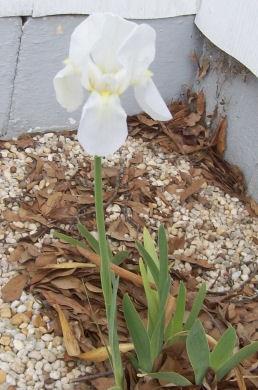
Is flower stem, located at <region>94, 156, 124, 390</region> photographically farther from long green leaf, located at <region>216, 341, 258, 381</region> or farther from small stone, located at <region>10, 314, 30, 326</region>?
small stone, located at <region>10, 314, 30, 326</region>

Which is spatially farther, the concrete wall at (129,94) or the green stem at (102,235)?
the concrete wall at (129,94)

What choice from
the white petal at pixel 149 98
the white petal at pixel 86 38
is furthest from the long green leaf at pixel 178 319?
the white petal at pixel 86 38

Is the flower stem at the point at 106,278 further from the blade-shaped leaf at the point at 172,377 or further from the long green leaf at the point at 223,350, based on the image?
the long green leaf at the point at 223,350

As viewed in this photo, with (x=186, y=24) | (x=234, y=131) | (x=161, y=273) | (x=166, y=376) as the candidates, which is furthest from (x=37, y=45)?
(x=166, y=376)

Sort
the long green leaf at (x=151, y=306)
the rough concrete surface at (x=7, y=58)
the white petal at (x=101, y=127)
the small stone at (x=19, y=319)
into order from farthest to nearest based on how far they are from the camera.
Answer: the rough concrete surface at (x=7, y=58) < the small stone at (x=19, y=319) < the long green leaf at (x=151, y=306) < the white petal at (x=101, y=127)

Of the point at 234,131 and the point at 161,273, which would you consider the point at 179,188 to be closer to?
the point at 234,131

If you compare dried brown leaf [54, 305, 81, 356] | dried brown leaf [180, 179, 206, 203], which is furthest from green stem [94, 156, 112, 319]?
dried brown leaf [180, 179, 206, 203]

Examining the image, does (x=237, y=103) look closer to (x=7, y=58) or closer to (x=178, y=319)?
(x=7, y=58)

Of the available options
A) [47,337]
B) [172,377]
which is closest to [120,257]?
[47,337]
